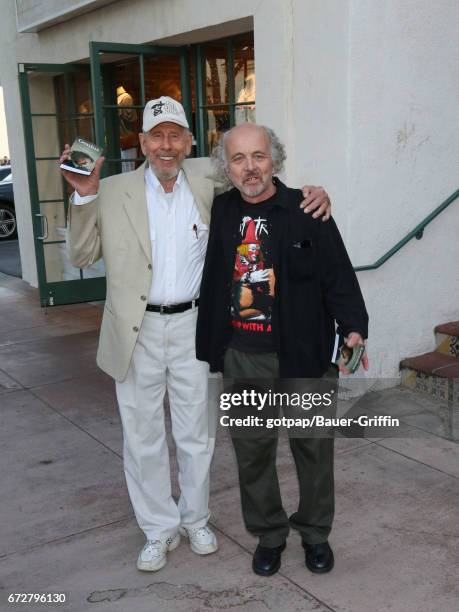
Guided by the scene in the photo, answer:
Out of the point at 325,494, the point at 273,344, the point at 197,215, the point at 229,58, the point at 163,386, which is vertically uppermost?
the point at 229,58

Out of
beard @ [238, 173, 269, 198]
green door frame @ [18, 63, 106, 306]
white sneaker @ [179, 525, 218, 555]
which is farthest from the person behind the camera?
green door frame @ [18, 63, 106, 306]

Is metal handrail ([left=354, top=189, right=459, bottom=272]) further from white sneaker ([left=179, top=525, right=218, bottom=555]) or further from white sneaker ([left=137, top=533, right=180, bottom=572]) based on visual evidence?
white sneaker ([left=137, top=533, right=180, bottom=572])

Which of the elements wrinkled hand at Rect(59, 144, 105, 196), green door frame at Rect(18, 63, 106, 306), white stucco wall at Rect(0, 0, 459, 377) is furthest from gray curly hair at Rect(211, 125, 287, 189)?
green door frame at Rect(18, 63, 106, 306)

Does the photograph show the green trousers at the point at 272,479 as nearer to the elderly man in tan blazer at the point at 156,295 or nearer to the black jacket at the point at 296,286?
the black jacket at the point at 296,286

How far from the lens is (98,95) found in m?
6.30

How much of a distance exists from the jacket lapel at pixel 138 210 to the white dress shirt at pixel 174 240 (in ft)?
0.11

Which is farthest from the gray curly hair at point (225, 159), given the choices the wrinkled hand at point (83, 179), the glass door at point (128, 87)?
the glass door at point (128, 87)

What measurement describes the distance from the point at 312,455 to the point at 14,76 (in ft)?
23.8

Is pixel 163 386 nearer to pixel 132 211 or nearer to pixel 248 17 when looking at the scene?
pixel 132 211

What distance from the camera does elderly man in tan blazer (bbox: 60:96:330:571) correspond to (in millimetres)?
2891

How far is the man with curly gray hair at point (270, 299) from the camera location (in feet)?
9.09

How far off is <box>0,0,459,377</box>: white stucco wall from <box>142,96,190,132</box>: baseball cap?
195cm

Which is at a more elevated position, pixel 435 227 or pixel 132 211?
pixel 132 211

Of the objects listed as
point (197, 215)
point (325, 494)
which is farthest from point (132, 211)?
point (325, 494)
